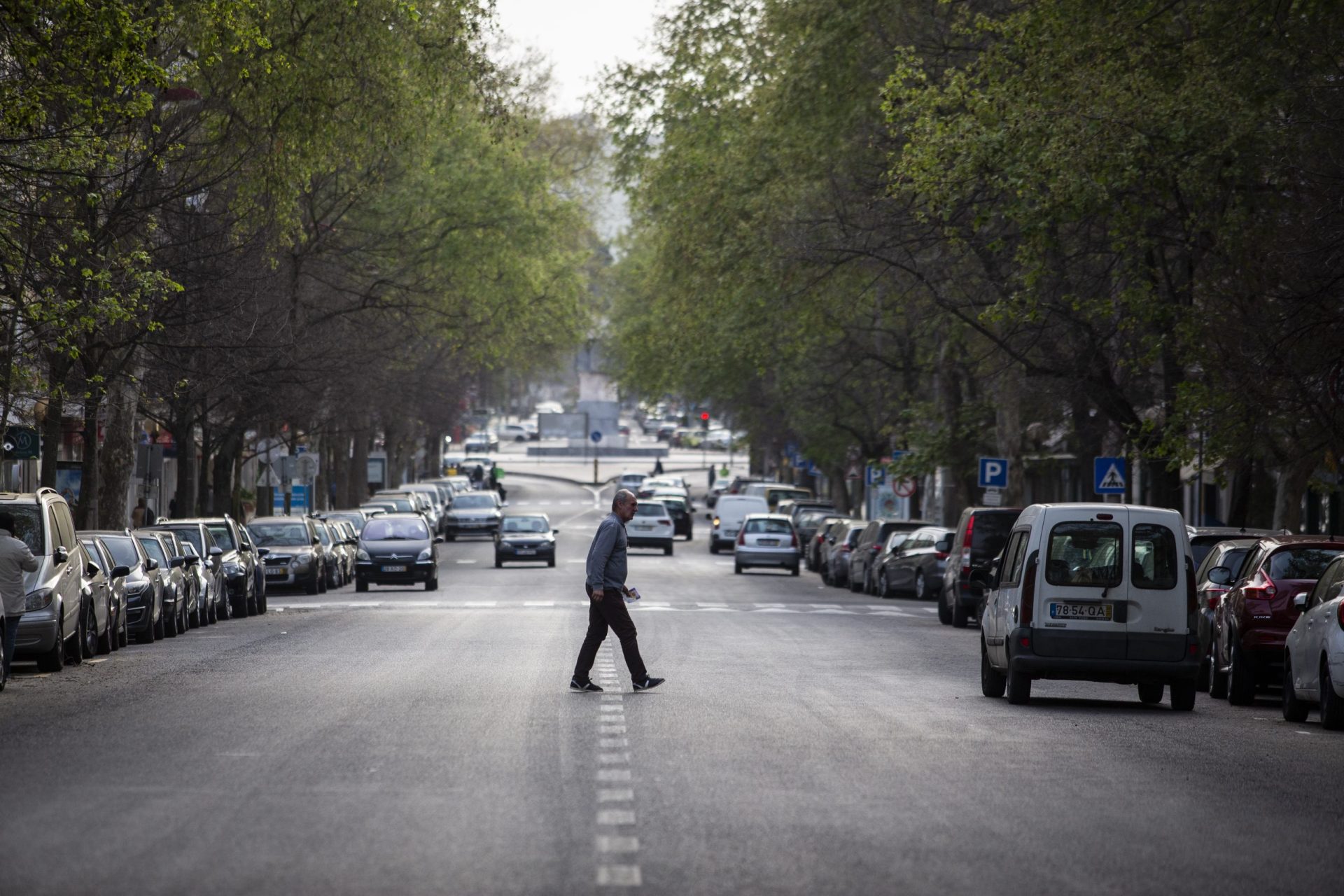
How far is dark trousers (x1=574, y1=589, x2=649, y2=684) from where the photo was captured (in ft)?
60.9

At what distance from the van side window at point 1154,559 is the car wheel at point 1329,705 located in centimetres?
179

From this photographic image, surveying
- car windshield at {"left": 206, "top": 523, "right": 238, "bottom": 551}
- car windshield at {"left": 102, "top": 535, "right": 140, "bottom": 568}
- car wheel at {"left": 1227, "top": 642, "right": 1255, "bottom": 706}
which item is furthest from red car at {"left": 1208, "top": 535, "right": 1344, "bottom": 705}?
car windshield at {"left": 206, "top": 523, "right": 238, "bottom": 551}

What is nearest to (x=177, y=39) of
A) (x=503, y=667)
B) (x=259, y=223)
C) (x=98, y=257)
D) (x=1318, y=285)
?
(x=98, y=257)

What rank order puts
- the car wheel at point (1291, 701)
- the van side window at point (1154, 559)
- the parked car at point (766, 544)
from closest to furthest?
the car wheel at point (1291, 701) → the van side window at point (1154, 559) → the parked car at point (766, 544)

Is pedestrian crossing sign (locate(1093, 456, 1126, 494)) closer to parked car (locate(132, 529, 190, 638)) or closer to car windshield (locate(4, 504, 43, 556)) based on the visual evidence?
parked car (locate(132, 529, 190, 638))

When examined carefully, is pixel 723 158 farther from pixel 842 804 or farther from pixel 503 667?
pixel 842 804

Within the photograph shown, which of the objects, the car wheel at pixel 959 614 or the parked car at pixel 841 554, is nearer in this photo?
the car wheel at pixel 959 614

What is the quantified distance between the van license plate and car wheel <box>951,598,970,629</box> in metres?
15.0

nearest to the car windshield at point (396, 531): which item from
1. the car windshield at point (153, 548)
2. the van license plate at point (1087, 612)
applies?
the car windshield at point (153, 548)

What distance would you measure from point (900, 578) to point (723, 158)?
9.76 metres

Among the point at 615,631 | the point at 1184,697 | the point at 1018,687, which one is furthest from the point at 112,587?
the point at 1184,697

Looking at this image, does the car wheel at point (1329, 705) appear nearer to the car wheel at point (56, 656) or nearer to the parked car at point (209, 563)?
the car wheel at point (56, 656)

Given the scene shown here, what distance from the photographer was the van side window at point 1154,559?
18.5m

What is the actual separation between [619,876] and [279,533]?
36909mm
